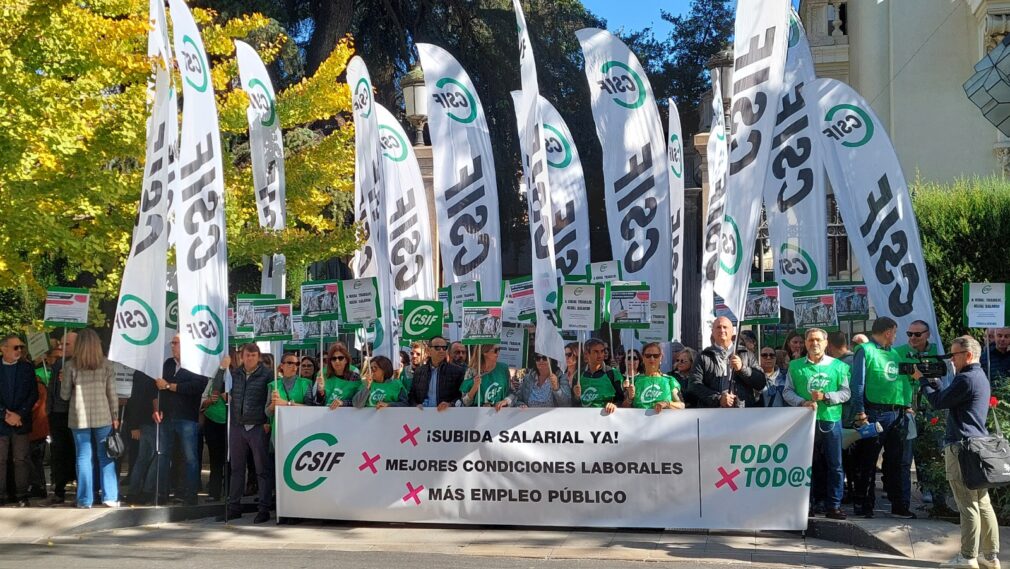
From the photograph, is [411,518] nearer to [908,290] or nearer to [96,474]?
[96,474]

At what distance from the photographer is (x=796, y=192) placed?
13711 millimetres

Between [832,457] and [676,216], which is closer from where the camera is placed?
[832,457]

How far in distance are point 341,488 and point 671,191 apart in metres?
6.76

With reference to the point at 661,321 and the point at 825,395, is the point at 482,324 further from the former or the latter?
the point at 661,321

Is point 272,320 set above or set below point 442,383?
above

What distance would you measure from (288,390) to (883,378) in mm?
5343

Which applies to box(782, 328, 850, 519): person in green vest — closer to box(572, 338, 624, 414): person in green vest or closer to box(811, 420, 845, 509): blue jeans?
box(811, 420, 845, 509): blue jeans

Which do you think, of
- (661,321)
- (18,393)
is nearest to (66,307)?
(18,393)

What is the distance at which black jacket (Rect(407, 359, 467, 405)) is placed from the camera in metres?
11.2

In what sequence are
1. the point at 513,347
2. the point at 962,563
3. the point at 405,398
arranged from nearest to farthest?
1. the point at 962,563
2. the point at 405,398
3. the point at 513,347

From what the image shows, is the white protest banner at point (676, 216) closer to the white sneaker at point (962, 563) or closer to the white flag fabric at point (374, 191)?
the white flag fabric at point (374, 191)

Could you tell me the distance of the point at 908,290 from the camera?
503 inches

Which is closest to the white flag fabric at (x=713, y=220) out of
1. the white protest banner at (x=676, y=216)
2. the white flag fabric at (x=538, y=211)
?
the white protest banner at (x=676, y=216)

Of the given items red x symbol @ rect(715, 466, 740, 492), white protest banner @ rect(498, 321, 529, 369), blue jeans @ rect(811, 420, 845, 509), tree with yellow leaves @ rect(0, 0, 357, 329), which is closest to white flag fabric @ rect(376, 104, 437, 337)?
tree with yellow leaves @ rect(0, 0, 357, 329)
